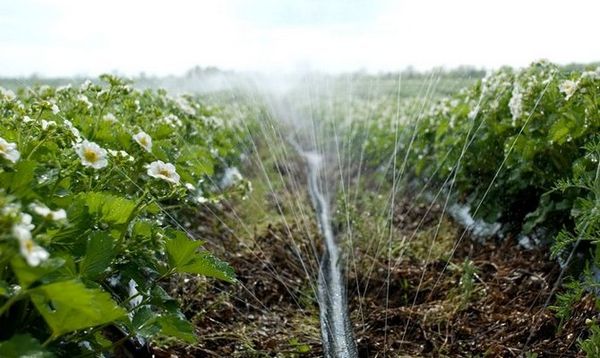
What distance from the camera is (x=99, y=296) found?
1322 millimetres

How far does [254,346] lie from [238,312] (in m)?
0.39

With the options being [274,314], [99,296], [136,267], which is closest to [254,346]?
[274,314]

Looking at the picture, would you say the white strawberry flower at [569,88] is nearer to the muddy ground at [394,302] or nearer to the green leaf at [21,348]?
the muddy ground at [394,302]

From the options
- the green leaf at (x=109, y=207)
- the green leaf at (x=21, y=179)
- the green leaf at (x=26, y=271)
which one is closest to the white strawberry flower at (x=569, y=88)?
the green leaf at (x=109, y=207)

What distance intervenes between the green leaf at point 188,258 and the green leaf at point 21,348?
492 millimetres

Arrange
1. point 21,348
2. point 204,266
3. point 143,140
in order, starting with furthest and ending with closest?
point 143,140, point 204,266, point 21,348

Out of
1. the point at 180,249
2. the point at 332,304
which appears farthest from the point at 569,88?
the point at 180,249

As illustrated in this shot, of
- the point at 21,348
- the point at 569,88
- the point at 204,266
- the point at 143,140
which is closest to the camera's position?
the point at 21,348

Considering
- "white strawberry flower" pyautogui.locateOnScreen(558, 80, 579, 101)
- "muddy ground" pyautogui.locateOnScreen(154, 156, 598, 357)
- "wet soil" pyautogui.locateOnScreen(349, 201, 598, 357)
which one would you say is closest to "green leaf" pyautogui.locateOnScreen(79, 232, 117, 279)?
"muddy ground" pyautogui.locateOnScreen(154, 156, 598, 357)

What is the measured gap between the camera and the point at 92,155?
1.59 meters

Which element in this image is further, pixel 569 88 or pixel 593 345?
pixel 569 88

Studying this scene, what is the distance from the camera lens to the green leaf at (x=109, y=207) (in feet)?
5.28

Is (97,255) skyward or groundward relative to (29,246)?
groundward

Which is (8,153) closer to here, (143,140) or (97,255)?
(97,255)
